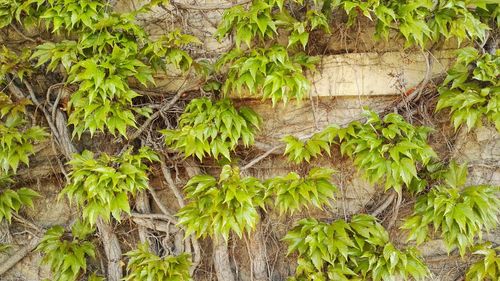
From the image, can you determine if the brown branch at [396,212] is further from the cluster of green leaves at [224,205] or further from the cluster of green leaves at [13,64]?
the cluster of green leaves at [13,64]

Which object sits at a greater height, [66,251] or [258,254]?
[66,251]

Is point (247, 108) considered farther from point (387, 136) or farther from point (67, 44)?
point (67, 44)

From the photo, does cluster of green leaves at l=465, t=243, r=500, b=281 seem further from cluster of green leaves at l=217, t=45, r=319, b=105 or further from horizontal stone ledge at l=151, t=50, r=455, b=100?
cluster of green leaves at l=217, t=45, r=319, b=105

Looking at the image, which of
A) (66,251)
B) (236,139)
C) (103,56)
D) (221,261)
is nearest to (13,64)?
(103,56)

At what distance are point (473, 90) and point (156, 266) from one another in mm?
1656

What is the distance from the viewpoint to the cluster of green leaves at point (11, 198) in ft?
7.86

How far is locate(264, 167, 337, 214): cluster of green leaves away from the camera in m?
2.10

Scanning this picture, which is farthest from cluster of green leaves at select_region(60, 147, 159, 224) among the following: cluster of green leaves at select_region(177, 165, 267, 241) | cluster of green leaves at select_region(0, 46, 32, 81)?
cluster of green leaves at select_region(0, 46, 32, 81)

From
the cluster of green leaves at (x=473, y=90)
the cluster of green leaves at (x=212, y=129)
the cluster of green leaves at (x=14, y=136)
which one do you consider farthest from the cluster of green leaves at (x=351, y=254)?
the cluster of green leaves at (x=14, y=136)

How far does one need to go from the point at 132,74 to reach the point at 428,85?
144 centimetres

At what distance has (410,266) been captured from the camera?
2119 millimetres

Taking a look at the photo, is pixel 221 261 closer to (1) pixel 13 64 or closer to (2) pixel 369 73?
(2) pixel 369 73

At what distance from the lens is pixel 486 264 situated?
2109 mm

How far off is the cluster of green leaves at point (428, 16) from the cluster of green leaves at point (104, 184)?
1.21m
